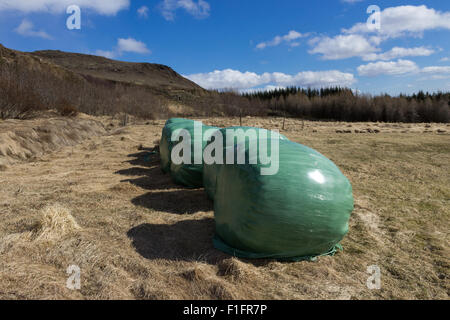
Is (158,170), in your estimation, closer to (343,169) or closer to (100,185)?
(100,185)

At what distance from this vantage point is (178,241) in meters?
3.60

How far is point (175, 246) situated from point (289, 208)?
1.43m

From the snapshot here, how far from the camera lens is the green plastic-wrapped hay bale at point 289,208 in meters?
2.90

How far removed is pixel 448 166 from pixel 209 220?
7330mm

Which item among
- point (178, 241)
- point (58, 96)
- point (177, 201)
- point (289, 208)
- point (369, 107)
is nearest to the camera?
point (289, 208)

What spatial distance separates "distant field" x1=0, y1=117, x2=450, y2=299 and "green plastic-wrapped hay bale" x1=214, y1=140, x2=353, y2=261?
7.7 inches

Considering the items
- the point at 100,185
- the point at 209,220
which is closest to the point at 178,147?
the point at 100,185

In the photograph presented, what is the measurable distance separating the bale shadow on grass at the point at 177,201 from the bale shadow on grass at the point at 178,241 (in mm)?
524

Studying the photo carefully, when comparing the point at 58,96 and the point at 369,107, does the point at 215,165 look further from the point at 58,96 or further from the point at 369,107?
the point at 369,107

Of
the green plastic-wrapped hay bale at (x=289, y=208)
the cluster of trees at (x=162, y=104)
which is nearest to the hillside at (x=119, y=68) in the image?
the cluster of trees at (x=162, y=104)

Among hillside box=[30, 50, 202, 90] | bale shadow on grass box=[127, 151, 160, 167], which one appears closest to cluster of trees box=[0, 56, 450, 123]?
bale shadow on grass box=[127, 151, 160, 167]

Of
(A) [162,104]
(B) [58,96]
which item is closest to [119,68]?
(A) [162,104]

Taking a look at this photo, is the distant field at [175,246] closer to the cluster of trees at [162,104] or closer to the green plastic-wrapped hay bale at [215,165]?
the green plastic-wrapped hay bale at [215,165]

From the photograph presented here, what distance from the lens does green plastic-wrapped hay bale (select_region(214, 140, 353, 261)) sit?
290 centimetres
